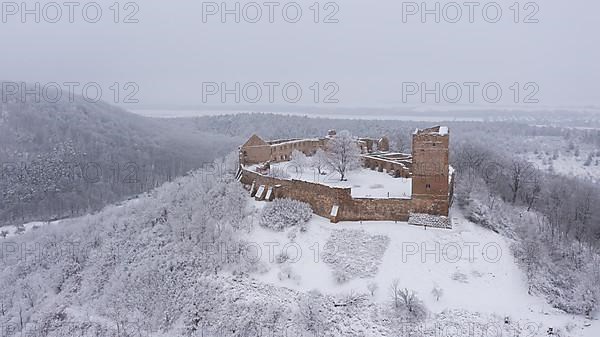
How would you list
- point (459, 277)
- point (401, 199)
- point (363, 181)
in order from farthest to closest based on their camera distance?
1. point (363, 181)
2. point (401, 199)
3. point (459, 277)

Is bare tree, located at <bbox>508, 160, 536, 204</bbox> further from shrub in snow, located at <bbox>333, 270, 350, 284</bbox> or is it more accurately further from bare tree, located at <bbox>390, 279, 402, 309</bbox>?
shrub in snow, located at <bbox>333, 270, 350, 284</bbox>

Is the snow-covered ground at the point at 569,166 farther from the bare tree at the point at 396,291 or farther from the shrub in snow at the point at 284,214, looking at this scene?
the bare tree at the point at 396,291

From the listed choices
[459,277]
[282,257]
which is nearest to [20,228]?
[282,257]

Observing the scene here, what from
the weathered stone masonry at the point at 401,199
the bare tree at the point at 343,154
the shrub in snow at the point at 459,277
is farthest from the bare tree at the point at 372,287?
the bare tree at the point at 343,154

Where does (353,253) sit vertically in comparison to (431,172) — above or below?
below

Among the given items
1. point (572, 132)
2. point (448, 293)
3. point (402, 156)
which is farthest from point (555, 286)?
point (572, 132)

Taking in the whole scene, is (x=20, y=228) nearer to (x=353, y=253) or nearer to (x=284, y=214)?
(x=284, y=214)

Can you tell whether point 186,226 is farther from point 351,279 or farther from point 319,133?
point 319,133

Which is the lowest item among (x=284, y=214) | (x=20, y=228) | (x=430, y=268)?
(x=20, y=228)
